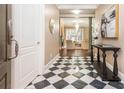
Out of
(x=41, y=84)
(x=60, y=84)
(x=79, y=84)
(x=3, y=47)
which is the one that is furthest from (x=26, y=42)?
(x=3, y=47)

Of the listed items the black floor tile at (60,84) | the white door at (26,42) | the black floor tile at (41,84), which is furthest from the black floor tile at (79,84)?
the white door at (26,42)

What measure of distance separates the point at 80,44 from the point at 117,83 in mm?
Answer: 11929

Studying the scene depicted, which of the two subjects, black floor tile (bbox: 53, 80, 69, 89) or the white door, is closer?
the white door

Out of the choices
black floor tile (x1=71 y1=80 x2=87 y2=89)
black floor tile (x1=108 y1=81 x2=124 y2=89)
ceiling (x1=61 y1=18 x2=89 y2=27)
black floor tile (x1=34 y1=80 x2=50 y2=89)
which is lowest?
black floor tile (x1=108 y1=81 x2=124 y2=89)

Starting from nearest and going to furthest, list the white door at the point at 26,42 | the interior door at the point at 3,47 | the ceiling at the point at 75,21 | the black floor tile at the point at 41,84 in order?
the interior door at the point at 3,47 → the white door at the point at 26,42 → the black floor tile at the point at 41,84 → the ceiling at the point at 75,21

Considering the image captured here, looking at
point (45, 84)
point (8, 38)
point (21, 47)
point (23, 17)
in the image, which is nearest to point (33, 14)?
point (23, 17)

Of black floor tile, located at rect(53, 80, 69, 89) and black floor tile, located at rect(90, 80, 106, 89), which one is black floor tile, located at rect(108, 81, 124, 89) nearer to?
black floor tile, located at rect(90, 80, 106, 89)

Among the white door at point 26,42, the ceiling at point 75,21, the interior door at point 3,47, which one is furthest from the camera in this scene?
the ceiling at point 75,21

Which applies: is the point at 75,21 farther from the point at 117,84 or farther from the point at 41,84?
the point at 41,84

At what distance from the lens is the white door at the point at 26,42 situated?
6.91 feet

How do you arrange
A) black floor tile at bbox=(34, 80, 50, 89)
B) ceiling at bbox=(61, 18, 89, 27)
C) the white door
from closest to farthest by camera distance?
the white door < black floor tile at bbox=(34, 80, 50, 89) < ceiling at bbox=(61, 18, 89, 27)

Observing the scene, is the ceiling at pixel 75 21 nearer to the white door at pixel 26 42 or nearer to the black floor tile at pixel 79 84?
the white door at pixel 26 42

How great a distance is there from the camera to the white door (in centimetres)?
211

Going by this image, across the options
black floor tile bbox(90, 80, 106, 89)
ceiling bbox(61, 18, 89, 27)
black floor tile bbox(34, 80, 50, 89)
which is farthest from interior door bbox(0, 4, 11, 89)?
ceiling bbox(61, 18, 89, 27)
